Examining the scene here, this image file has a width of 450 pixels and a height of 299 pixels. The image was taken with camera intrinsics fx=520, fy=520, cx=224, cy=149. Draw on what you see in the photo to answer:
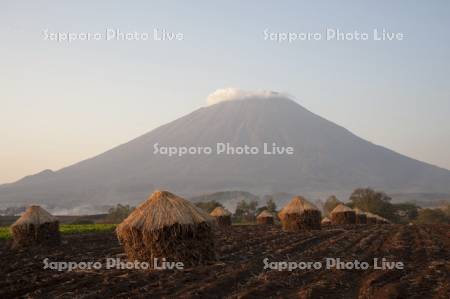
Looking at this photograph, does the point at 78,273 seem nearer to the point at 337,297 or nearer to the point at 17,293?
the point at 17,293

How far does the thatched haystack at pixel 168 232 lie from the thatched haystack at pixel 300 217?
1698 centimetres

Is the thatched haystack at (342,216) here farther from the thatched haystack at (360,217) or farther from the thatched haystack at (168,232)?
the thatched haystack at (168,232)

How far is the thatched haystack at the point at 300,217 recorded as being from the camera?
31.2m

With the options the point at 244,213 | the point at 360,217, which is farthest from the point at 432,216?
the point at 244,213

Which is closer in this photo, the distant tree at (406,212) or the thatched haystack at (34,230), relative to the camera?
the thatched haystack at (34,230)

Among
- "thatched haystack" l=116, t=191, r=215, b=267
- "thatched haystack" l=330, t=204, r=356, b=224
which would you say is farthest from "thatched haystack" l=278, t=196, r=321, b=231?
"thatched haystack" l=116, t=191, r=215, b=267

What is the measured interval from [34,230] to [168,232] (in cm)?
1056

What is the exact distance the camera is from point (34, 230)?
73.3 ft

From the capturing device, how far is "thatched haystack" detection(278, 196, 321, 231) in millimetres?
31203

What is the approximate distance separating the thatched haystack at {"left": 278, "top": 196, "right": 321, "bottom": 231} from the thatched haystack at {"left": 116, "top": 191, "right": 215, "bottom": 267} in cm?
1698

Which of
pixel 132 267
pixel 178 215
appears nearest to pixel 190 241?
pixel 178 215

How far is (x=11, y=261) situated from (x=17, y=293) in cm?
645

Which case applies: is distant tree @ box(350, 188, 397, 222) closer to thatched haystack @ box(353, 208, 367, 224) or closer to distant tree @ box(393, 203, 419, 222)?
distant tree @ box(393, 203, 419, 222)

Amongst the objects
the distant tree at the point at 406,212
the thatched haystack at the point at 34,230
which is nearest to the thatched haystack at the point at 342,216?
the thatched haystack at the point at 34,230
